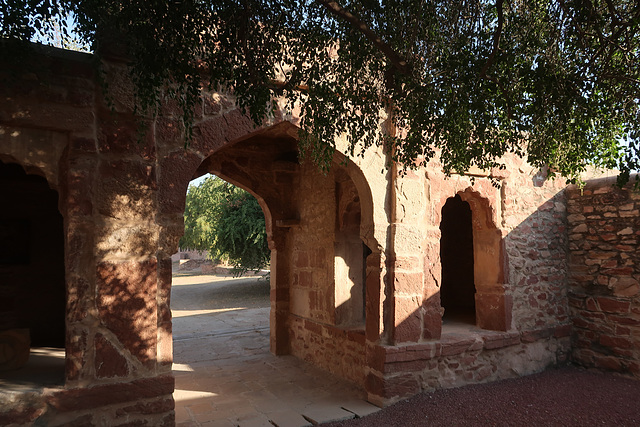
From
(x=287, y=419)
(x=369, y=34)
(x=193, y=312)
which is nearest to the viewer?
(x=369, y=34)

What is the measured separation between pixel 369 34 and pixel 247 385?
14.9 ft

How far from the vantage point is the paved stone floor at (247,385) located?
4.64 metres

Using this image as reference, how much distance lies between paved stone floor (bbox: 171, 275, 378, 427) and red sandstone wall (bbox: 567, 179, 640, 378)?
3635 millimetres

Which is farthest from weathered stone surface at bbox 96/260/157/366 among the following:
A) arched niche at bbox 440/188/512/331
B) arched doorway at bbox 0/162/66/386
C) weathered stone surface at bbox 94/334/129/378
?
arched niche at bbox 440/188/512/331

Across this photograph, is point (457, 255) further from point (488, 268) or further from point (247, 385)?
point (247, 385)

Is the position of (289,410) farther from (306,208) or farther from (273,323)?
(306,208)

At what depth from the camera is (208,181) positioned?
23.5 m

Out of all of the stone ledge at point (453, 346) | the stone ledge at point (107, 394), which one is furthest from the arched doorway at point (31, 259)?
the stone ledge at point (453, 346)

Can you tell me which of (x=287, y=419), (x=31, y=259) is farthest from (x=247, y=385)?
(x=31, y=259)

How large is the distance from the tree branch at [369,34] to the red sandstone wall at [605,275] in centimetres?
441

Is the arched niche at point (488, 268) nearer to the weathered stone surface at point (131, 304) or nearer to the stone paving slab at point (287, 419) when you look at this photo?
the stone paving slab at point (287, 419)

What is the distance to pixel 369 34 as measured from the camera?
10.5ft

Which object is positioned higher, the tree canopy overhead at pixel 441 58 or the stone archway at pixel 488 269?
the tree canopy overhead at pixel 441 58

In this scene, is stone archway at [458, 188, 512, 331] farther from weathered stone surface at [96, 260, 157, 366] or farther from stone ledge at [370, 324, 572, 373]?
weathered stone surface at [96, 260, 157, 366]
